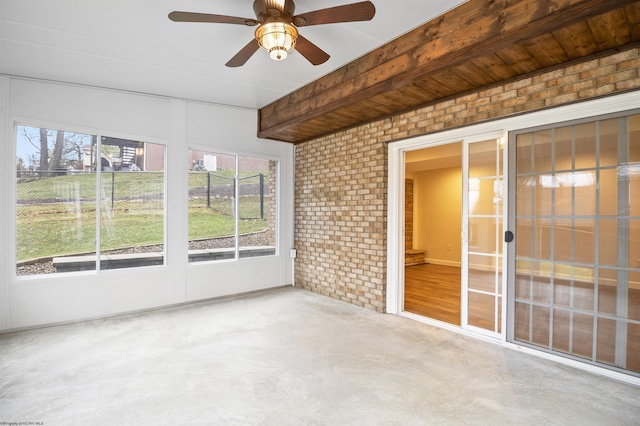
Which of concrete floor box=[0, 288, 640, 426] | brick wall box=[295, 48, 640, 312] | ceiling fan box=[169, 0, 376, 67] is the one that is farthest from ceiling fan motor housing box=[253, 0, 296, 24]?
concrete floor box=[0, 288, 640, 426]

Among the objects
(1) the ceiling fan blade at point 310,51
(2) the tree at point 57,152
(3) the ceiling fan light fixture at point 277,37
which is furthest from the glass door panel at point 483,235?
Answer: (2) the tree at point 57,152

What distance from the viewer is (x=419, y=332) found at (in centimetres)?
366

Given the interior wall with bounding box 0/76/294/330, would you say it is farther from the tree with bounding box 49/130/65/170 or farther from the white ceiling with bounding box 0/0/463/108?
the white ceiling with bounding box 0/0/463/108

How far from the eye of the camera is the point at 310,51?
2.65 metres

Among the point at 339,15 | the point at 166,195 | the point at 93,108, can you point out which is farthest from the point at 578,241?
the point at 93,108

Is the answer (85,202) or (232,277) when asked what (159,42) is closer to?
(85,202)

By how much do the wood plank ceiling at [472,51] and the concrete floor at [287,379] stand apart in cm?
260

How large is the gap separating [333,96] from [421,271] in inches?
198

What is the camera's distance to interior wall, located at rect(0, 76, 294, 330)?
369 centimetres

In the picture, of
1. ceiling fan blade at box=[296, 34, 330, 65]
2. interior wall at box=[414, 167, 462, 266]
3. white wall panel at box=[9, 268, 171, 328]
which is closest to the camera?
ceiling fan blade at box=[296, 34, 330, 65]

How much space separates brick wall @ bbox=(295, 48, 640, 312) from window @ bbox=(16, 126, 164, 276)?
2363 millimetres

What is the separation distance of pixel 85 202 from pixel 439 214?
7715 millimetres

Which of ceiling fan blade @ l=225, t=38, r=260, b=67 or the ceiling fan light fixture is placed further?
ceiling fan blade @ l=225, t=38, r=260, b=67

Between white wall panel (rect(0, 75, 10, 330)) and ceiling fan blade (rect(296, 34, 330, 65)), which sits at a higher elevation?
ceiling fan blade (rect(296, 34, 330, 65))
